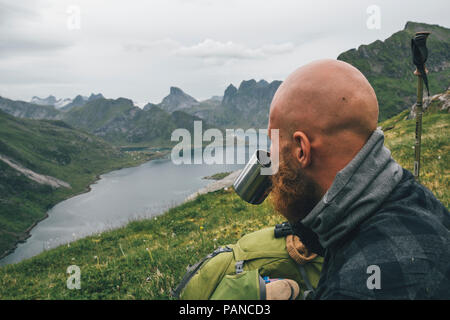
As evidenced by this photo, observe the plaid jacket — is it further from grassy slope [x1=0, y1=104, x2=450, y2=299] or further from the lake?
the lake

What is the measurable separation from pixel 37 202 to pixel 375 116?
192 m

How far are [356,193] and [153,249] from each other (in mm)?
6184

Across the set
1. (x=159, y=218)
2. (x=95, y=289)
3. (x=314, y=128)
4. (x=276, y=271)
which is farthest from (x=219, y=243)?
(x=159, y=218)

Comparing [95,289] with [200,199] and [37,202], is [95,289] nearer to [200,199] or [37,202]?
[200,199]

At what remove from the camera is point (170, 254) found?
5949 mm

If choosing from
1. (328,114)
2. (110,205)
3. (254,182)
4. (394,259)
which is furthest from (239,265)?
(110,205)

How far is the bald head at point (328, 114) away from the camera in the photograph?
7.09 feet

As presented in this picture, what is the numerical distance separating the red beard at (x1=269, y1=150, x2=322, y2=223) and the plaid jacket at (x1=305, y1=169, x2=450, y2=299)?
1.59ft

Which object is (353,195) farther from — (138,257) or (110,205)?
(110,205)

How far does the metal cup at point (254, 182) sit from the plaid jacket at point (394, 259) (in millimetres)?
1538

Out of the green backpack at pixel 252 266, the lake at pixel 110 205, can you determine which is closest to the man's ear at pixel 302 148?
the green backpack at pixel 252 266

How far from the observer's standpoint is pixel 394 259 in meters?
1.75

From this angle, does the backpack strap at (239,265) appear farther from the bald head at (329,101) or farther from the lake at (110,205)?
the lake at (110,205)

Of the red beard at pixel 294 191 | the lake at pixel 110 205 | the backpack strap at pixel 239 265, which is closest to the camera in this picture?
the red beard at pixel 294 191
